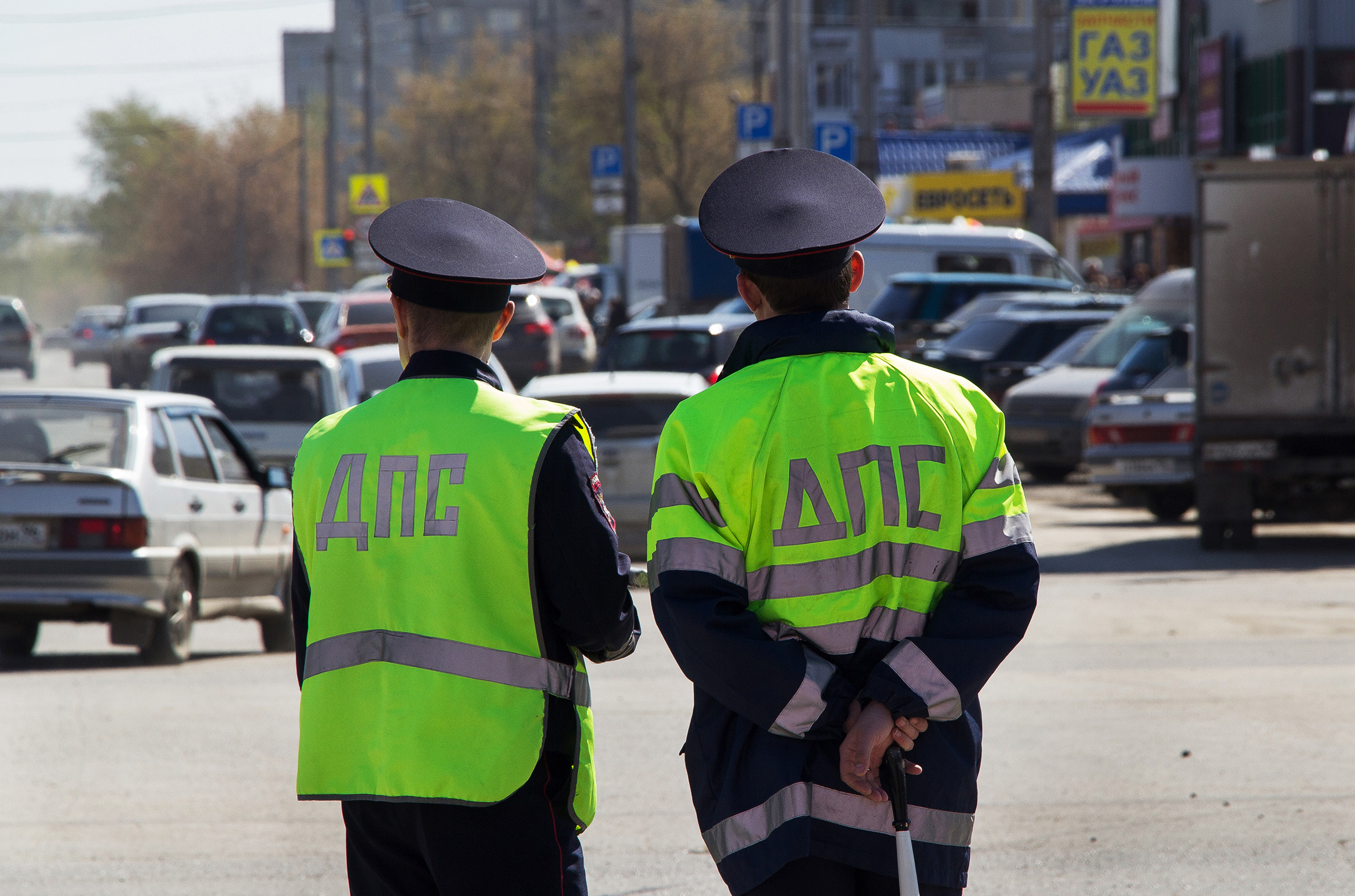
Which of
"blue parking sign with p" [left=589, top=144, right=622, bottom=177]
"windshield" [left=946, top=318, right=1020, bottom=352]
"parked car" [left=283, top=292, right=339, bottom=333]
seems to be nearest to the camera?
"windshield" [left=946, top=318, right=1020, bottom=352]

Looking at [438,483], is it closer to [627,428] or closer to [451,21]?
[627,428]

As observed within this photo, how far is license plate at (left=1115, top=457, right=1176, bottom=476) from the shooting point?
49.6 feet

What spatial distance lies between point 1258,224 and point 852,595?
470 inches

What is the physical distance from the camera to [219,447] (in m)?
11.0

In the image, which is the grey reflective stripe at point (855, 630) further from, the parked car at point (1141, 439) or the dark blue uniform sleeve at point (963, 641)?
the parked car at point (1141, 439)

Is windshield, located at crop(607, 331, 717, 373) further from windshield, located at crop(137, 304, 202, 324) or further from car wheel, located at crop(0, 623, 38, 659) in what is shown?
windshield, located at crop(137, 304, 202, 324)

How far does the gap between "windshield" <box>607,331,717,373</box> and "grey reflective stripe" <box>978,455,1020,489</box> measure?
13.8m

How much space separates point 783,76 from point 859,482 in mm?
28855

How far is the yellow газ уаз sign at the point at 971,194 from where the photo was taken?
37938 millimetres

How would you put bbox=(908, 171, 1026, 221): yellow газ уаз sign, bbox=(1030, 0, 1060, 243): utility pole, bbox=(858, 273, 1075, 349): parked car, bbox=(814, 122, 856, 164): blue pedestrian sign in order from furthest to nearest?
bbox=(908, 171, 1026, 221): yellow газ уаз sign
bbox=(814, 122, 856, 164): blue pedestrian sign
bbox=(1030, 0, 1060, 243): utility pole
bbox=(858, 273, 1075, 349): parked car

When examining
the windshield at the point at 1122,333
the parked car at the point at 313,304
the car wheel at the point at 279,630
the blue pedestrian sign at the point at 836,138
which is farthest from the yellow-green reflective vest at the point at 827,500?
the parked car at the point at 313,304

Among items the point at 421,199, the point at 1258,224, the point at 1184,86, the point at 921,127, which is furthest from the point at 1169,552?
the point at 921,127

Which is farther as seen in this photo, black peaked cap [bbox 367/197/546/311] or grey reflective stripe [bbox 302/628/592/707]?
black peaked cap [bbox 367/197/546/311]

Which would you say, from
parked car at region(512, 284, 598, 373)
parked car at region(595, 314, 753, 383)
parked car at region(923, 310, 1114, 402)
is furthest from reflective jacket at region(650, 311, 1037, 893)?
parked car at region(512, 284, 598, 373)
